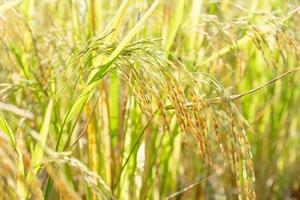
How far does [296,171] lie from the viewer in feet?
7.90

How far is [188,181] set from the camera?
6.20 ft

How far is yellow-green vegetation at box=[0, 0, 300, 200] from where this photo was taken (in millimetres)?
1042

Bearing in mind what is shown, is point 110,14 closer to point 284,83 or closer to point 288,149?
point 284,83

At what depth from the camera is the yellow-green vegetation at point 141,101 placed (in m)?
1.04

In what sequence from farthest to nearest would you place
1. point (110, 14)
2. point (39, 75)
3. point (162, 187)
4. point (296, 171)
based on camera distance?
1. point (296, 171)
2. point (110, 14)
3. point (162, 187)
4. point (39, 75)

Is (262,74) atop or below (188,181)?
atop

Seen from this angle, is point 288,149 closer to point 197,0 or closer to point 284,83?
point 284,83

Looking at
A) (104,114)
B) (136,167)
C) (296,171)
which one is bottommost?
(296,171)

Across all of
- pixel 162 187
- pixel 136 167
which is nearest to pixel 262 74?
pixel 162 187

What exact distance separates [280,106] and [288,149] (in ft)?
0.88

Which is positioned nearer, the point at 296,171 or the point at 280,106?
the point at 280,106

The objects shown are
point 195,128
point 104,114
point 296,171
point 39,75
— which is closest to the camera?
point 195,128

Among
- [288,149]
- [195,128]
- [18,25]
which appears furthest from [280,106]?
[195,128]

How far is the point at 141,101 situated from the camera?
103 cm
